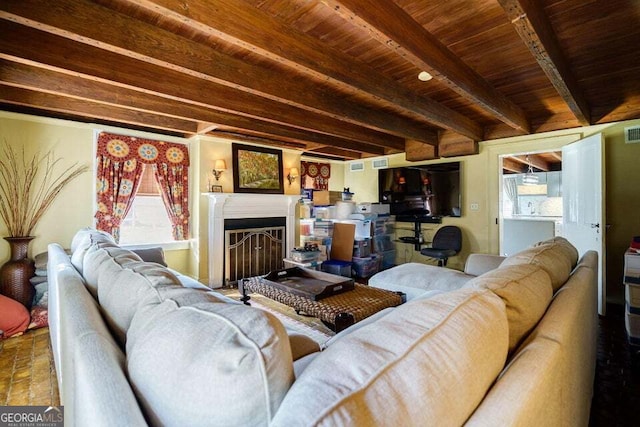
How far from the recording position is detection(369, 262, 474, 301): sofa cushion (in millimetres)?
2400

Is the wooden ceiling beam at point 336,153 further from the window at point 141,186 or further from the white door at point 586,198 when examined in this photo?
the white door at point 586,198

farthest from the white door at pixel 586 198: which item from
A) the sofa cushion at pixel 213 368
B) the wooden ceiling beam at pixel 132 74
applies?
the sofa cushion at pixel 213 368

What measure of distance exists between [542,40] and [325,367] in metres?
2.23

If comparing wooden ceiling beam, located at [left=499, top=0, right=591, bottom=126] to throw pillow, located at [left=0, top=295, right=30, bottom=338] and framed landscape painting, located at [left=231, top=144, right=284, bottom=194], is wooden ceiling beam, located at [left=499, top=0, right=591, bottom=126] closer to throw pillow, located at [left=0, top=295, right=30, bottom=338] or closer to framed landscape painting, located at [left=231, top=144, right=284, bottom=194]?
framed landscape painting, located at [left=231, top=144, right=284, bottom=194]

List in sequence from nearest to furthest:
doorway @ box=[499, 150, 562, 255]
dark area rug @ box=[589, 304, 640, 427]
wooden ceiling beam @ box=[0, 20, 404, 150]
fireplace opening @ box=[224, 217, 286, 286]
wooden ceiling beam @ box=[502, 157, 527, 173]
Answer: dark area rug @ box=[589, 304, 640, 427] → wooden ceiling beam @ box=[0, 20, 404, 150] → fireplace opening @ box=[224, 217, 286, 286] → doorway @ box=[499, 150, 562, 255] → wooden ceiling beam @ box=[502, 157, 527, 173]

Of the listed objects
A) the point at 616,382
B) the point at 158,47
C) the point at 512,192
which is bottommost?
the point at 616,382

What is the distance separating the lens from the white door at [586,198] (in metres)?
3.09

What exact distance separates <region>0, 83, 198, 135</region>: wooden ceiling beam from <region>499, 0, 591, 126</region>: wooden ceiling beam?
139 inches

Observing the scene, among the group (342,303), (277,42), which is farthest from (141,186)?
(342,303)

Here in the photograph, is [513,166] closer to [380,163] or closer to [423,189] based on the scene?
[423,189]

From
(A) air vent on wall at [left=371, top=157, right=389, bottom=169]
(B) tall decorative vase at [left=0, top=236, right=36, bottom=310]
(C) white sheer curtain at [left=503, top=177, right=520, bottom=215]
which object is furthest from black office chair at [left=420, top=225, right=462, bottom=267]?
(B) tall decorative vase at [left=0, top=236, right=36, bottom=310]

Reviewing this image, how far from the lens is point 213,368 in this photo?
521 millimetres

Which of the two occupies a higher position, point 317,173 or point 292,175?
point 317,173

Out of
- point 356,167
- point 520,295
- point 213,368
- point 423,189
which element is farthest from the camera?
point 356,167
